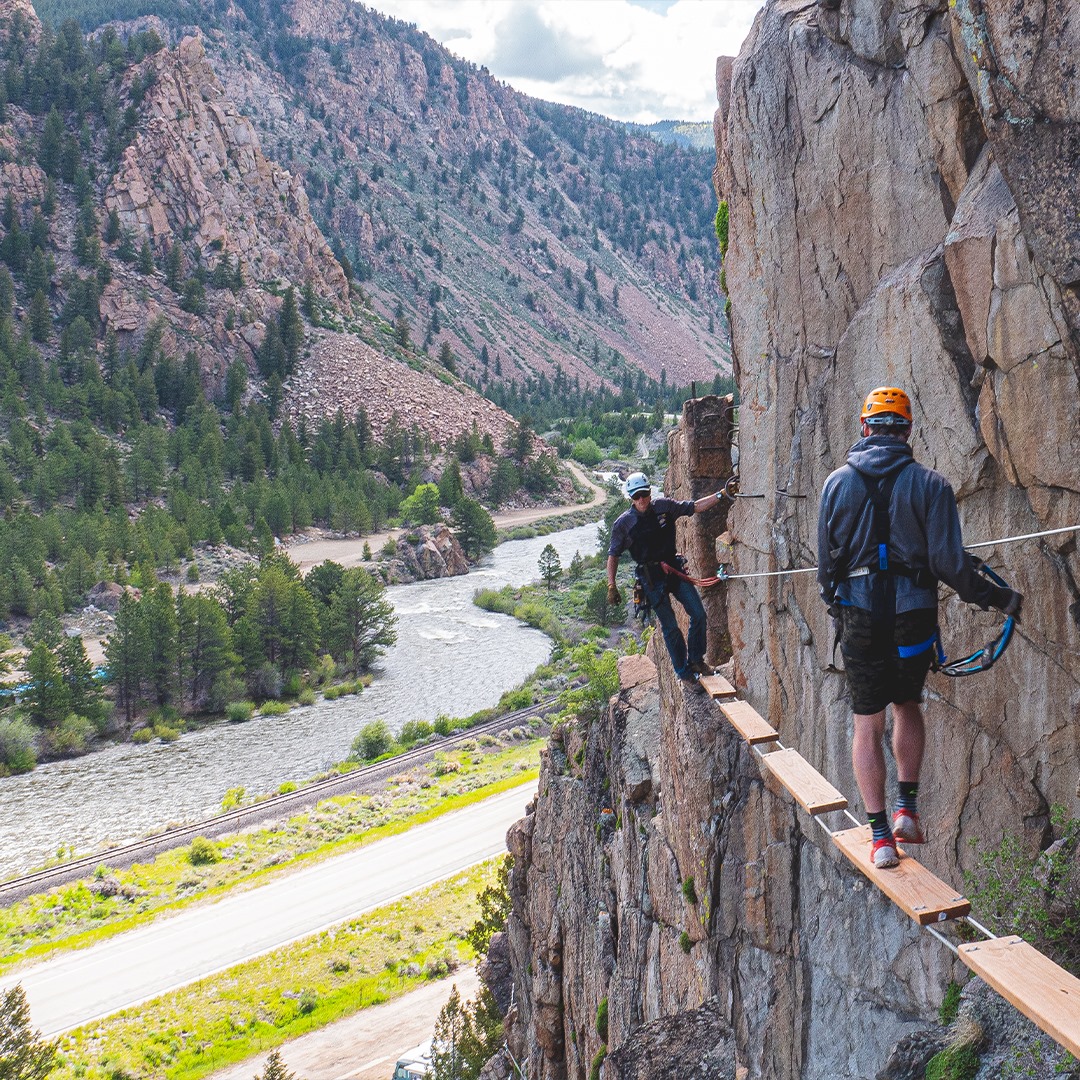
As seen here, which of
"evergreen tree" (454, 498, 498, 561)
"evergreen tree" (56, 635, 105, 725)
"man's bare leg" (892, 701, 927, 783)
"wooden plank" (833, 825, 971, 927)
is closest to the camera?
"wooden plank" (833, 825, 971, 927)

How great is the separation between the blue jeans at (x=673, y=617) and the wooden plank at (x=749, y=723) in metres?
0.87

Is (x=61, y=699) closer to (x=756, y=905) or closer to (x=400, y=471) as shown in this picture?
(x=756, y=905)

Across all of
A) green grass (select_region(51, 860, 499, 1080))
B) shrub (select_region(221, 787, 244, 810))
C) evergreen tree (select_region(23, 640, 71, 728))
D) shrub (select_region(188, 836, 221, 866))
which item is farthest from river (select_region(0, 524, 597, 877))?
green grass (select_region(51, 860, 499, 1080))

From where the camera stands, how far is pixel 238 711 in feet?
163

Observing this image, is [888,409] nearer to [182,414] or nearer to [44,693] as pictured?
[44,693]

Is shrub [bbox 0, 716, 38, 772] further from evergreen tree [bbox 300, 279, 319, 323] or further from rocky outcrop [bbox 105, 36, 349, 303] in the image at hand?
evergreen tree [bbox 300, 279, 319, 323]

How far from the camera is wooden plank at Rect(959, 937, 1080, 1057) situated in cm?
470

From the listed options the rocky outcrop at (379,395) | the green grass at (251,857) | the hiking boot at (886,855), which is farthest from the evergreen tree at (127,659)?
the rocky outcrop at (379,395)

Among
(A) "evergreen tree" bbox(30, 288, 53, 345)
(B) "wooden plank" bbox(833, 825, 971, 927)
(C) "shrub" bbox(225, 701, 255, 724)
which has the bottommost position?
(C) "shrub" bbox(225, 701, 255, 724)

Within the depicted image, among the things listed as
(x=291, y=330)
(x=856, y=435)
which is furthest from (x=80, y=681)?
(x=291, y=330)

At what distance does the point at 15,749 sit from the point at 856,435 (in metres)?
44.2

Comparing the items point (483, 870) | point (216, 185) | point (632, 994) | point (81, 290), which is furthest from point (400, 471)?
point (632, 994)

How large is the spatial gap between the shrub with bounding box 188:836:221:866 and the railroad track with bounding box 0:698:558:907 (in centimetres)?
115

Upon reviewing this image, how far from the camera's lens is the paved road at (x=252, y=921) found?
28.3 meters
